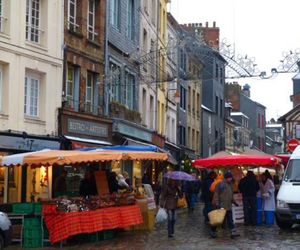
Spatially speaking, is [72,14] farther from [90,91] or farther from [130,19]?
[130,19]

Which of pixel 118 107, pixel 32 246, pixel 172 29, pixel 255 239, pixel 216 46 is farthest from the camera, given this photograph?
pixel 172 29

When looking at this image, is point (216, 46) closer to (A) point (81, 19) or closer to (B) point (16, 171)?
(A) point (81, 19)

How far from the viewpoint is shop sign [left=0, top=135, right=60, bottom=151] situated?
19938 millimetres

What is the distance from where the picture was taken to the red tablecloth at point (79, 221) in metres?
14.7

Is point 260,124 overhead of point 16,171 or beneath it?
overhead

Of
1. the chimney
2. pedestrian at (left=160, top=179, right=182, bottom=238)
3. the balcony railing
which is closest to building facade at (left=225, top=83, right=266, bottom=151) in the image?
→ the chimney

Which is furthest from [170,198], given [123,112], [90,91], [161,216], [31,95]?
[123,112]

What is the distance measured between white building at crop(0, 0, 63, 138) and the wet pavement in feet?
18.4

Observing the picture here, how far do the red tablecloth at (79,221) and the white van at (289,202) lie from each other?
14.9 ft

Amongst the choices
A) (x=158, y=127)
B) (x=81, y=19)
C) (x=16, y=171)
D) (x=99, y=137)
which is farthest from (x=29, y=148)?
(x=158, y=127)

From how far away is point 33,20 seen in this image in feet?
73.2

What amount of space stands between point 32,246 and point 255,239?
5.53 meters

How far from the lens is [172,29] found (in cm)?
4388

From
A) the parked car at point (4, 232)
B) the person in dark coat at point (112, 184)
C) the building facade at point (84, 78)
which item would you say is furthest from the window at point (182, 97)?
the parked car at point (4, 232)
